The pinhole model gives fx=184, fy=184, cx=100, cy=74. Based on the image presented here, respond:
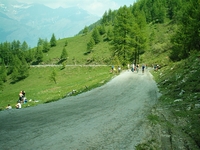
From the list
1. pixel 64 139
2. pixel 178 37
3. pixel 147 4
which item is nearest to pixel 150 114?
pixel 64 139

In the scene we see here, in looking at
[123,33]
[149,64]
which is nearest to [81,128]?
[123,33]

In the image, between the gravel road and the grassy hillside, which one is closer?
the gravel road

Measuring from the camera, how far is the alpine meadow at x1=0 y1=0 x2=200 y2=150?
36.5 feet

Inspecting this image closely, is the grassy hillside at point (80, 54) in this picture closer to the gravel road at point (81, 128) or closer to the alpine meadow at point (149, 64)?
the alpine meadow at point (149, 64)

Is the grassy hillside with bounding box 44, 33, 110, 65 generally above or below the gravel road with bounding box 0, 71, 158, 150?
above

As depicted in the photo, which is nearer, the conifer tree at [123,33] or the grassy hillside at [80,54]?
the conifer tree at [123,33]

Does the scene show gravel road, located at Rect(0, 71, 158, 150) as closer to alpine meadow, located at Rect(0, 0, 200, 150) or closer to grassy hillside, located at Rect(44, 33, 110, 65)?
alpine meadow, located at Rect(0, 0, 200, 150)

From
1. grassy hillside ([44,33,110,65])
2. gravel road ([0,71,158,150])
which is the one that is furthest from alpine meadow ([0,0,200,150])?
gravel road ([0,71,158,150])

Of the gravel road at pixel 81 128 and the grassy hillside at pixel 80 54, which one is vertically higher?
the grassy hillside at pixel 80 54

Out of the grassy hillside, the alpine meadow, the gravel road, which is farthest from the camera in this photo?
the grassy hillside

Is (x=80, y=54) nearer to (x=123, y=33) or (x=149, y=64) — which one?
(x=149, y=64)

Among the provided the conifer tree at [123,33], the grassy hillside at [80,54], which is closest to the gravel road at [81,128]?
the conifer tree at [123,33]

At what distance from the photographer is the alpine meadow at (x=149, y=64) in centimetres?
1113

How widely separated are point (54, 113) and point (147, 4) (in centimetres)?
14683
